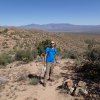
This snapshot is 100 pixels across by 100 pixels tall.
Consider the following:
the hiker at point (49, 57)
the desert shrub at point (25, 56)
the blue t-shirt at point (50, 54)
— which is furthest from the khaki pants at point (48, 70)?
the desert shrub at point (25, 56)

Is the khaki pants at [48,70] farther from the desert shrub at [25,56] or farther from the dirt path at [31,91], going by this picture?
the desert shrub at [25,56]

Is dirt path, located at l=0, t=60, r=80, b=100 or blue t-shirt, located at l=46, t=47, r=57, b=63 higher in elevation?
blue t-shirt, located at l=46, t=47, r=57, b=63

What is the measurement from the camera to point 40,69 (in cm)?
1136

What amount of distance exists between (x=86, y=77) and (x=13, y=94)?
3.01 metres

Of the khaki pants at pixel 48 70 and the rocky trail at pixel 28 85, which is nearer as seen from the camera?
the rocky trail at pixel 28 85

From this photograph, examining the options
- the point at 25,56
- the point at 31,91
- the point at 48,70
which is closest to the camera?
the point at 31,91

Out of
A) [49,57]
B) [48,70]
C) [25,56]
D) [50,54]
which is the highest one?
[50,54]

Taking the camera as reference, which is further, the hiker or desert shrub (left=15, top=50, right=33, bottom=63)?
desert shrub (left=15, top=50, right=33, bottom=63)

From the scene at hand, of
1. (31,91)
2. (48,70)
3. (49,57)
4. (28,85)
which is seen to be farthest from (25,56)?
(31,91)

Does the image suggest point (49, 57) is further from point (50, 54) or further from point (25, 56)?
point (25, 56)

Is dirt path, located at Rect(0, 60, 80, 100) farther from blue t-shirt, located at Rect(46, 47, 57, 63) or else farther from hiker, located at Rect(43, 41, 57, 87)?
blue t-shirt, located at Rect(46, 47, 57, 63)

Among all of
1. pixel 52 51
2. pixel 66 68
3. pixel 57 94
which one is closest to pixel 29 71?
pixel 66 68

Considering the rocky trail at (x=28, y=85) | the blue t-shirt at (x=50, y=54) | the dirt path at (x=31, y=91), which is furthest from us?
the blue t-shirt at (x=50, y=54)

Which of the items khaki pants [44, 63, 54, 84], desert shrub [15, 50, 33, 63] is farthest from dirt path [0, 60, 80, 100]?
desert shrub [15, 50, 33, 63]
